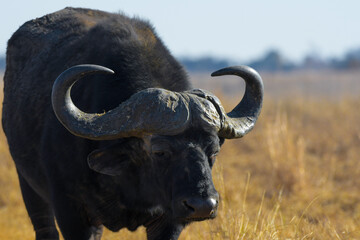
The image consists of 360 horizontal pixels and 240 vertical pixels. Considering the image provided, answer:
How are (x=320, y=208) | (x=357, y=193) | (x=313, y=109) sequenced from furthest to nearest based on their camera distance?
1. (x=313, y=109)
2. (x=357, y=193)
3. (x=320, y=208)

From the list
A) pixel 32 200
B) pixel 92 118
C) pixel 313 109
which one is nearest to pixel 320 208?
pixel 32 200

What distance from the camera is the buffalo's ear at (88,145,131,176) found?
423 cm

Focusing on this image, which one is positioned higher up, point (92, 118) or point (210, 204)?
point (92, 118)

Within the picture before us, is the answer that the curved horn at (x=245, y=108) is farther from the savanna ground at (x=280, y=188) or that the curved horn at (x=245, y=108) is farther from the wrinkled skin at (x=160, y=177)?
the savanna ground at (x=280, y=188)

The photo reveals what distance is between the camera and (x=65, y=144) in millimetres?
4582

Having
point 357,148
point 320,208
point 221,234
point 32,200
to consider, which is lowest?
point 357,148

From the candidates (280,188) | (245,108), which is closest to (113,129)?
(245,108)

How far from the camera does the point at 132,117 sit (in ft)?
13.2

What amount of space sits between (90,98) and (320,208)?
3.66 metres

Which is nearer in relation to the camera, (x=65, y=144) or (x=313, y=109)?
(x=65, y=144)

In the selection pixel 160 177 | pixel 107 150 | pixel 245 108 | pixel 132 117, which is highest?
pixel 132 117

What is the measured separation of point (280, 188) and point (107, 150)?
477 cm

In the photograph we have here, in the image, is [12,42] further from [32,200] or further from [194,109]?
[194,109]

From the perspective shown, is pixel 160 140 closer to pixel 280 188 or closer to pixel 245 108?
pixel 245 108
